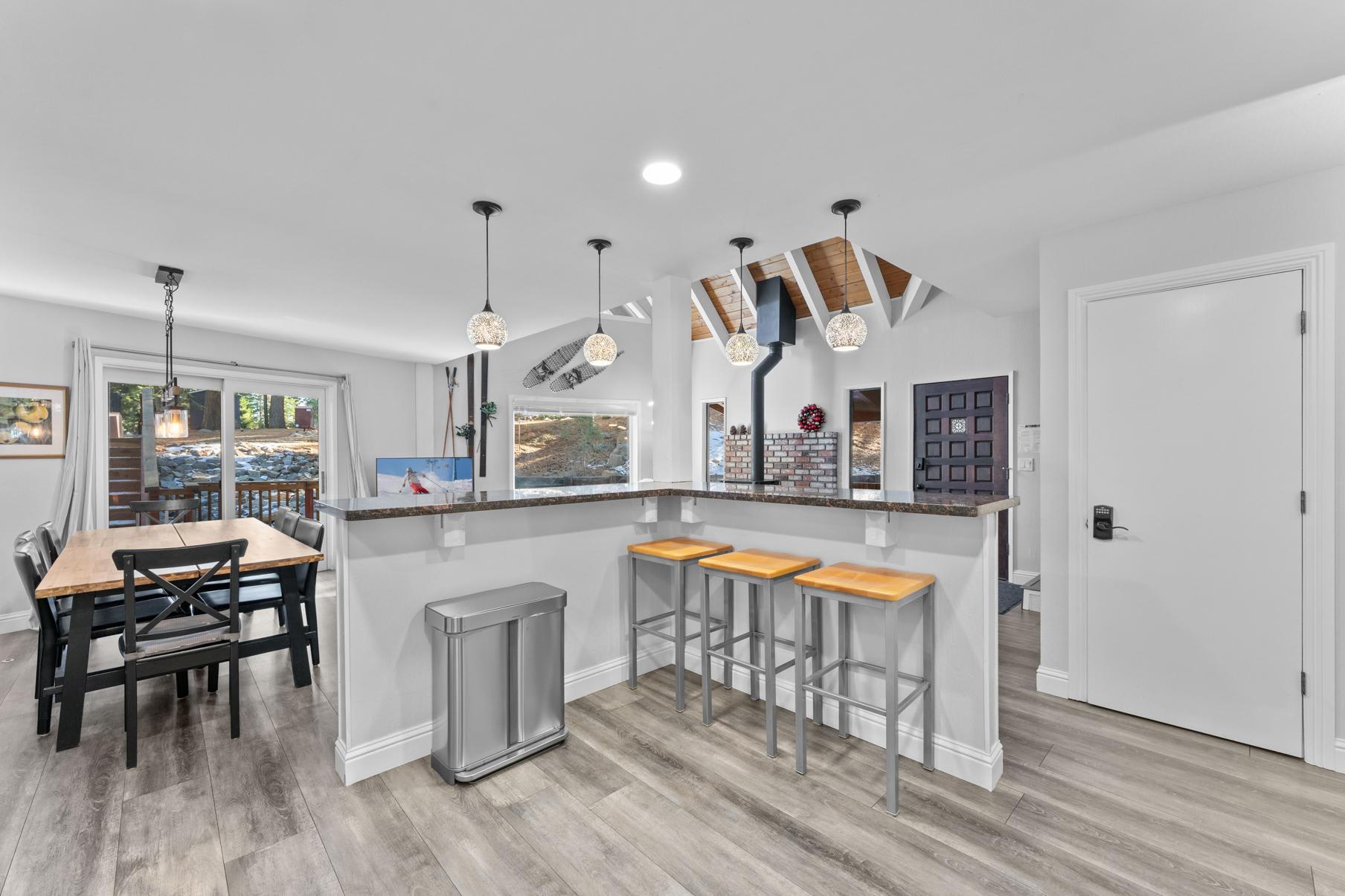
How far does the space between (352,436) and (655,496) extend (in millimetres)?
4285

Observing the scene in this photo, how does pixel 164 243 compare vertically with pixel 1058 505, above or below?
above

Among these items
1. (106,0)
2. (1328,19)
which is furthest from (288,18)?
(1328,19)

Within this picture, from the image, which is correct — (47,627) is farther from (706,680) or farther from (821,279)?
(821,279)

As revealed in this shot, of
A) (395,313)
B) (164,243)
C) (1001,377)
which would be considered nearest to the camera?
(164,243)

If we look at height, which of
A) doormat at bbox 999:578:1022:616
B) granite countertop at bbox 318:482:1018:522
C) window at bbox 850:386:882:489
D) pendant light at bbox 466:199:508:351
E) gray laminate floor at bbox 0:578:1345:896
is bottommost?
gray laminate floor at bbox 0:578:1345:896

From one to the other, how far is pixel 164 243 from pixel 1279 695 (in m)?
5.60

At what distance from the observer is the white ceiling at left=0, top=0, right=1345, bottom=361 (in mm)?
1545

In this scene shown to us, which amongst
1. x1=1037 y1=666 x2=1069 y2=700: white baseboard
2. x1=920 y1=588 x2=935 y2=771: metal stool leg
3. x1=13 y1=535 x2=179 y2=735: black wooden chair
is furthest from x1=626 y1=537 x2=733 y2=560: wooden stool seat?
x1=13 y1=535 x2=179 y2=735: black wooden chair

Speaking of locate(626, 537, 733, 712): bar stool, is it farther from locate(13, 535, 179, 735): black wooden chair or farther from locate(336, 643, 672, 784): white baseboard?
locate(13, 535, 179, 735): black wooden chair

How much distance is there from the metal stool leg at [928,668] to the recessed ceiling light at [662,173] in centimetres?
195

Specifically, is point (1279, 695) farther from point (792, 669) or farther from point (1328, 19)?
point (1328, 19)

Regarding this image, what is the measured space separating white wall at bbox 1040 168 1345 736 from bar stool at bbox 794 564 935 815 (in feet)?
3.86

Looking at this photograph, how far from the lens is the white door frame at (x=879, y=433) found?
587cm

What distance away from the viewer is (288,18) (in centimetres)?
150
